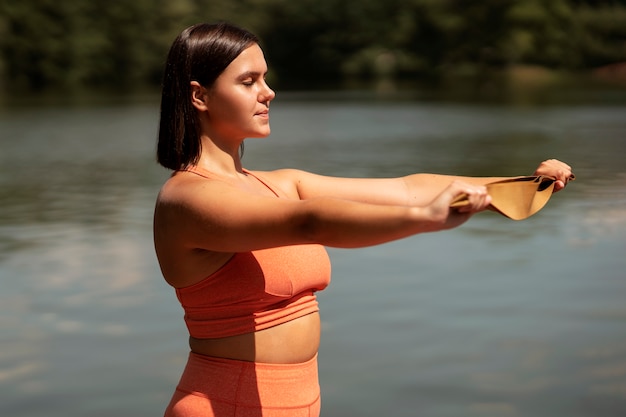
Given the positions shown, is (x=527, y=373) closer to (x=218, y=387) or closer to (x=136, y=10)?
(x=218, y=387)

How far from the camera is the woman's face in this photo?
233 cm

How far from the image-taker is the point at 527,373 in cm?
538

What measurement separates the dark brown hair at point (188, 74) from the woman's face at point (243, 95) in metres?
0.02

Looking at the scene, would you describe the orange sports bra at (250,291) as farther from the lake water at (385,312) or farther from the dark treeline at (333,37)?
the dark treeline at (333,37)

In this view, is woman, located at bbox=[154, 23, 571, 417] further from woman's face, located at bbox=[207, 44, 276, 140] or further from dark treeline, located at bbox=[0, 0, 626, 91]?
dark treeline, located at bbox=[0, 0, 626, 91]

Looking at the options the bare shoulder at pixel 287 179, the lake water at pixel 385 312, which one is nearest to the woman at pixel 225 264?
the bare shoulder at pixel 287 179

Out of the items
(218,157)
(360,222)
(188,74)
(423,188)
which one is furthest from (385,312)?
(360,222)

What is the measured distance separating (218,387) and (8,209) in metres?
9.65

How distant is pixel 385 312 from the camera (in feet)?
21.7

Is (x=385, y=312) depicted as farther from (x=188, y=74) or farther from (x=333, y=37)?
(x=333, y=37)

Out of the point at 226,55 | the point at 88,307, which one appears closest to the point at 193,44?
the point at 226,55

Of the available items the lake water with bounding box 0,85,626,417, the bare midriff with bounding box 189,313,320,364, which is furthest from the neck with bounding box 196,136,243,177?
the lake water with bounding box 0,85,626,417

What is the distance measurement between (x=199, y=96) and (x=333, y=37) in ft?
281

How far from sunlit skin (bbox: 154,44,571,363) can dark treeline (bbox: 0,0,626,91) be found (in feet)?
228
